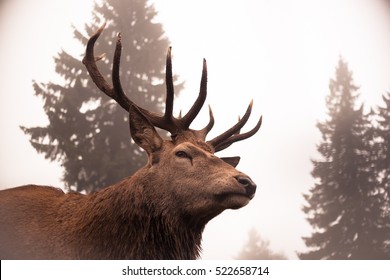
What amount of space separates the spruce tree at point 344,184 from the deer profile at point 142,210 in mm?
2489

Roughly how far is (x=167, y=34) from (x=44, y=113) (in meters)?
1.87

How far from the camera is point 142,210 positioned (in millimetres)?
3582

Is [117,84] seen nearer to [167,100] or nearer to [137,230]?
[167,100]

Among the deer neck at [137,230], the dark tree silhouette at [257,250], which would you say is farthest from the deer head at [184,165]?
the dark tree silhouette at [257,250]

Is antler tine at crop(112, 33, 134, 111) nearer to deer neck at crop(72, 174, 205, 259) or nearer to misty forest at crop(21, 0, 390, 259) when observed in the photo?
deer neck at crop(72, 174, 205, 259)

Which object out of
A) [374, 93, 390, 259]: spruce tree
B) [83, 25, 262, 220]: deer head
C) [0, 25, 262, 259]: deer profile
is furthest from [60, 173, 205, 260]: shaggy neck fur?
[374, 93, 390, 259]: spruce tree

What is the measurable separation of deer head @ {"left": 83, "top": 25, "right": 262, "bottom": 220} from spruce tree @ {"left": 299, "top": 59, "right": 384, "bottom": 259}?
2322 mm

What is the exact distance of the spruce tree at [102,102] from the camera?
18.7 feet

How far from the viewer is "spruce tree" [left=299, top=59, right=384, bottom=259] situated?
5691mm

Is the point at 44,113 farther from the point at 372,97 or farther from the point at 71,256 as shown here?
the point at 372,97

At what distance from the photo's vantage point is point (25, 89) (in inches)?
211

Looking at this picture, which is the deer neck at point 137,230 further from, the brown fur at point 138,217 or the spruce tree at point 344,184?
the spruce tree at point 344,184

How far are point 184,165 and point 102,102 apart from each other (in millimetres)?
3048
